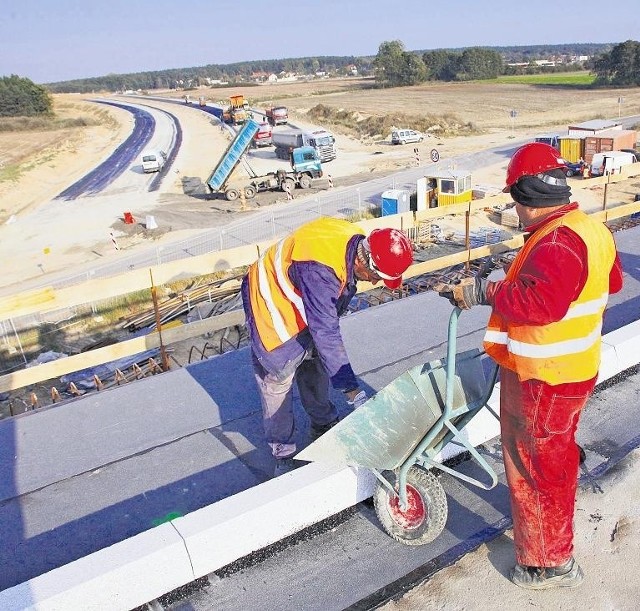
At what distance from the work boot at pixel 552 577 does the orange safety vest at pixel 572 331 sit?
78 centimetres

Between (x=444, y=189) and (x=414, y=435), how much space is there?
2047 centimetres

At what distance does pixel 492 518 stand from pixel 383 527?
1.74 feet

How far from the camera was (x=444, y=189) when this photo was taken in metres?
22.4

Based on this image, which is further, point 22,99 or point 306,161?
point 22,99

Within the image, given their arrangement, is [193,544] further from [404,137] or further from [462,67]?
[462,67]

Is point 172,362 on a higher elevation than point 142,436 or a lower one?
lower

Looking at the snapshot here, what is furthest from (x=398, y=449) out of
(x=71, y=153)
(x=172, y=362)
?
(x=71, y=153)

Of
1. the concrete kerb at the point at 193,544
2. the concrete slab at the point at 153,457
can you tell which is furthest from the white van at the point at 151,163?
the concrete kerb at the point at 193,544

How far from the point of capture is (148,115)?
7044 centimetres

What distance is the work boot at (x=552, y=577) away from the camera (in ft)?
8.47

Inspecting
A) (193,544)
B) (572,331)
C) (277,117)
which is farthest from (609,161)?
(277,117)

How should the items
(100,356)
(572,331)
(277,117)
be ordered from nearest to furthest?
(572,331), (100,356), (277,117)

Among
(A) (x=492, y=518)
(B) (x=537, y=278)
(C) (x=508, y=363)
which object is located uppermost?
(B) (x=537, y=278)

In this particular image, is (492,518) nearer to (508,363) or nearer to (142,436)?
A: (508,363)
